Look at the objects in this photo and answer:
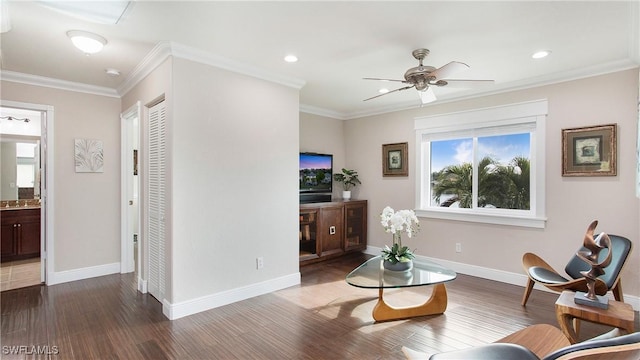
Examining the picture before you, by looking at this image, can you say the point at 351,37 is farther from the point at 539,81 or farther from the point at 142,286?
the point at 142,286

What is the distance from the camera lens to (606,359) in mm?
1157

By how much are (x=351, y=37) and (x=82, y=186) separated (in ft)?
12.8

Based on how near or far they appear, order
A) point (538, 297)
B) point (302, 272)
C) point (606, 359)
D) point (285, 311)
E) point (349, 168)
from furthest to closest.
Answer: point (349, 168)
point (302, 272)
point (538, 297)
point (285, 311)
point (606, 359)

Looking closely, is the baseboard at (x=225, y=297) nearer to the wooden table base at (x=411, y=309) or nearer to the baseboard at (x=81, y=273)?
the wooden table base at (x=411, y=309)

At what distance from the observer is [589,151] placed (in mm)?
3387

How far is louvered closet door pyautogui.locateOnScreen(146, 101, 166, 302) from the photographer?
312 cm

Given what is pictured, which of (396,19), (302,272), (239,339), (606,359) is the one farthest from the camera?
(302,272)

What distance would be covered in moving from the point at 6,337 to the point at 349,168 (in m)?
4.79

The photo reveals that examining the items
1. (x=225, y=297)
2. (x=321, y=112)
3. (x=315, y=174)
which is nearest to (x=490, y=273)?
(x=315, y=174)

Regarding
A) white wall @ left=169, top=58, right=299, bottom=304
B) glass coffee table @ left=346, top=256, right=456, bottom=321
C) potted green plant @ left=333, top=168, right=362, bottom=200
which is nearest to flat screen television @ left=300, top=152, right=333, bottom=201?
potted green plant @ left=333, top=168, right=362, bottom=200

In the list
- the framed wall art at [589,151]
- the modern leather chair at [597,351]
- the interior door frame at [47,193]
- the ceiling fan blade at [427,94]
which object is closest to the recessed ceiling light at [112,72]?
the interior door frame at [47,193]

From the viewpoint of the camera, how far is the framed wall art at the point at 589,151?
326cm

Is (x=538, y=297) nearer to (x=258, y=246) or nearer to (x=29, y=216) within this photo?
(x=258, y=246)

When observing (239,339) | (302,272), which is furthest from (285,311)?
(302,272)
